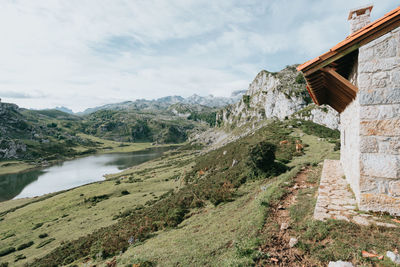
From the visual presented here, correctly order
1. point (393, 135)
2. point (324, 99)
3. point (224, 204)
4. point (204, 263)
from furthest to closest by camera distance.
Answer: point (224, 204)
point (324, 99)
point (204, 263)
point (393, 135)

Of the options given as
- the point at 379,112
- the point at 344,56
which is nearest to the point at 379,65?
the point at 344,56

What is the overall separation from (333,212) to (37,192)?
295 feet

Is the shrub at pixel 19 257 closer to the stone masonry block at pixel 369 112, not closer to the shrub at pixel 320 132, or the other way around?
the stone masonry block at pixel 369 112

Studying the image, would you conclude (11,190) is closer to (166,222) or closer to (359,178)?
(166,222)

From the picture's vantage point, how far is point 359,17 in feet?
27.3

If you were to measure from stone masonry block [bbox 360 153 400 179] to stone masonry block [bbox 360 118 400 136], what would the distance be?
2.33 feet

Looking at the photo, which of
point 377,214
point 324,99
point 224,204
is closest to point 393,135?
point 377,214

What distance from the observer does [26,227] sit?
34.3 metres

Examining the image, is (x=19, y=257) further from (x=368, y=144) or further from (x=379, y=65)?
(x=379, y=65)

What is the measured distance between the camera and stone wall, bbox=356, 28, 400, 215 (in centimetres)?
598

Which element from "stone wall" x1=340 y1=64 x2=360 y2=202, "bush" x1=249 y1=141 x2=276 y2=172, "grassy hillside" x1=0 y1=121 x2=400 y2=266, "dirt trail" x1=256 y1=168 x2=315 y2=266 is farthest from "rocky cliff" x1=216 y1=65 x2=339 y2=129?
"dirt trail" x1=256 y1=168 x2=315 y2=266

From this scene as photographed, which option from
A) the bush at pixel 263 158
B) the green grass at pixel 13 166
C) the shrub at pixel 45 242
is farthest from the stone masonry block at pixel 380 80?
the green grass at pixel 13 166

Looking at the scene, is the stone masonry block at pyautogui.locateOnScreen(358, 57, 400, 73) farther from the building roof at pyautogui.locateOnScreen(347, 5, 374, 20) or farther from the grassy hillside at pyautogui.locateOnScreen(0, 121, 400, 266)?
the grassy hillside at pyautogui.locateOnScreen(0, 121, 400, 266)

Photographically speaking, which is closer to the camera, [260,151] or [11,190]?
[260,151]
